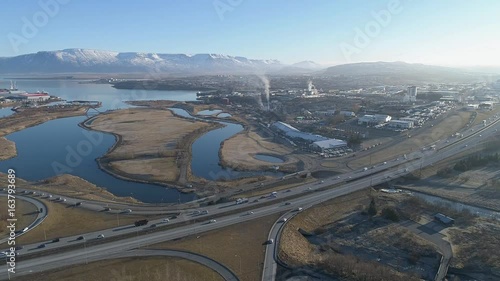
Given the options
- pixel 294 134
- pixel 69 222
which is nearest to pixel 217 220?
pixel 69 222

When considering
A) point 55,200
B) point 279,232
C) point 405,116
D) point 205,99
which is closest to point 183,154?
point 55,200

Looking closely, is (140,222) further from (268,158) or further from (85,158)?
(85,158)

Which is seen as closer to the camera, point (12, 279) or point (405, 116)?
point (12, 279)

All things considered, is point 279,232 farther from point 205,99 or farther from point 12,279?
point 205,99

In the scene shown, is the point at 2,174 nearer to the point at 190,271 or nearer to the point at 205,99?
the point at 190,271

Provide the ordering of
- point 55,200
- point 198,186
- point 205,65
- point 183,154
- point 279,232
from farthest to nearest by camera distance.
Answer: point 205,65 < point 183,154 < point 198,186 < point 55,200 < point 279,232

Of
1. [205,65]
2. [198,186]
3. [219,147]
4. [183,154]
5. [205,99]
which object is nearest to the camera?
[198,186]

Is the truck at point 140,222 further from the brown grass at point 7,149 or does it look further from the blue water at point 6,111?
the blue water at point 6,111
